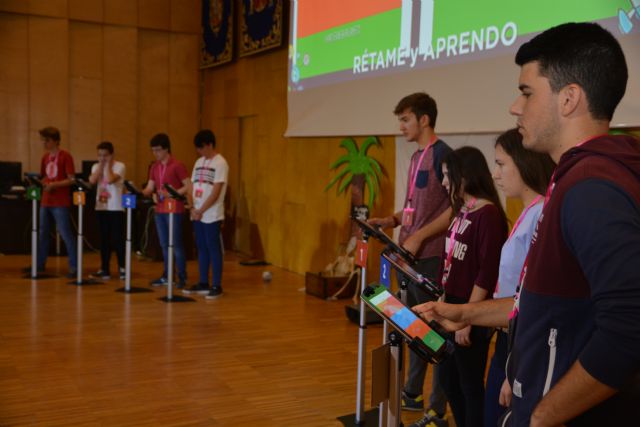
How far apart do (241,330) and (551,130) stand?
13.4 ft

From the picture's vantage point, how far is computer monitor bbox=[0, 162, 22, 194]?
28.0 ft

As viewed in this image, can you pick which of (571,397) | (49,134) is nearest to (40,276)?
(49,134)

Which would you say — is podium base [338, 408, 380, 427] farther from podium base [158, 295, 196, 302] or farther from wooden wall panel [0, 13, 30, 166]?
wooden wall panel [0, 13, 30, 166]

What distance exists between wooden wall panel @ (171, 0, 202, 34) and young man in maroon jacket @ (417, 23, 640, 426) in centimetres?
963

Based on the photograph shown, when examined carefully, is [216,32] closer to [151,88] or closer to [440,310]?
[151,88]

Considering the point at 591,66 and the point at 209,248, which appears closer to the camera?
the point at 591,66

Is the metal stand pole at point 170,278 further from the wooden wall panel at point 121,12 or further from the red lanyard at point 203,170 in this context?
the wooden wall panel at point 121,12

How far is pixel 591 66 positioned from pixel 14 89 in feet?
31.1

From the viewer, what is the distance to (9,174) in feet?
28.2

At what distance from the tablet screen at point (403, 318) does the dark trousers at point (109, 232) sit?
559cm

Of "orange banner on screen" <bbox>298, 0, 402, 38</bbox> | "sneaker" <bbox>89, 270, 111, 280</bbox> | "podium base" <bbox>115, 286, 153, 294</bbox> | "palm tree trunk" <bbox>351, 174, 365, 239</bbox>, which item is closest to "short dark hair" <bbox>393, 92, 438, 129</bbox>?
"orange banner on screen" <bbox>298, 0, 402, 38</bbox>

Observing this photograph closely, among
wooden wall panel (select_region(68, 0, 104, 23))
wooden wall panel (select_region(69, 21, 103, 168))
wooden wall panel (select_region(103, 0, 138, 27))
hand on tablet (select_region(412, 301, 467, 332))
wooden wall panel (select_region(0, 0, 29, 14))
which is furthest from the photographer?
wooden wall panel (select_region(103, 0, 138, 27))

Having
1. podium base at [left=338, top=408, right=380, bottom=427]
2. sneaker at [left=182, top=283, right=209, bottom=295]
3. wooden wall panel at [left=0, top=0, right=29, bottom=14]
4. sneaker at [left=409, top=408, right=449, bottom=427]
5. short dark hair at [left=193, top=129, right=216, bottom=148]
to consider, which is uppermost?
wooden wall panel at [left=0, top=0, right=29, bottom=14]

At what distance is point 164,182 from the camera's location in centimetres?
632
